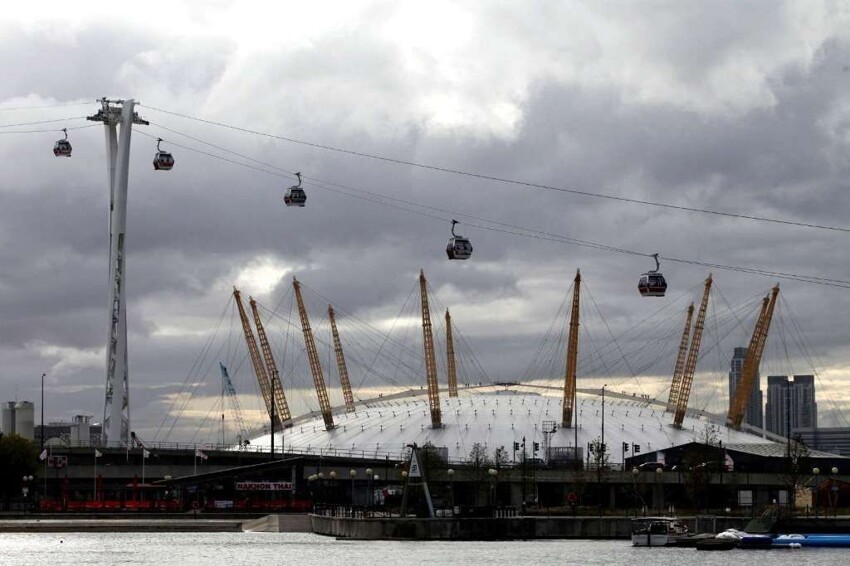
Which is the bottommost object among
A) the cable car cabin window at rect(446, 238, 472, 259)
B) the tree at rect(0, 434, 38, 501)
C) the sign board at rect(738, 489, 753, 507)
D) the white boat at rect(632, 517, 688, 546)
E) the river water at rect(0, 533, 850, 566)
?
the river water at rect(0, 533, 850, 566)

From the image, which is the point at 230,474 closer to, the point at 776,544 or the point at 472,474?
the point at 472,474

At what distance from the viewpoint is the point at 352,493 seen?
591 feet

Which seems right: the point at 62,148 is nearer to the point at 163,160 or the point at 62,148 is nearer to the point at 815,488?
the point at 163,160

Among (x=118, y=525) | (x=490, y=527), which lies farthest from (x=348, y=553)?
(x=118, y=525)

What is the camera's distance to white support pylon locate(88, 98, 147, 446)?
184m

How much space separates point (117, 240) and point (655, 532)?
262ft

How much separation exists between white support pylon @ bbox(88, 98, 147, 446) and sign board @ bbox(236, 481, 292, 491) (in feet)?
66.2

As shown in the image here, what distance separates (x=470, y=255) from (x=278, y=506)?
47.1 m

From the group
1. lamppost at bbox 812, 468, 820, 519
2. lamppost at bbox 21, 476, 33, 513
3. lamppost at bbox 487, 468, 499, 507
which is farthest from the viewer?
lamppost at bbox 812, 468, 820, 519

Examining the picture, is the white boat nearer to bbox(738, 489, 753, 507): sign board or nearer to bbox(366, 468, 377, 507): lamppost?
bbox(366, 468, 377, 507): lamppost

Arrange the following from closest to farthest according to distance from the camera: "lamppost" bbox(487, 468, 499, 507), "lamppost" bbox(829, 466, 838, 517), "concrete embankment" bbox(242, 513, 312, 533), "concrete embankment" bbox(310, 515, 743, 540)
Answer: "concrete embankment" bbox(310, 515, 743, 540) → "concrete embankment" bbox(242, 513, 312, 533) → "lamppost" bbox(487, 468, 499, 507) → "lamppost" bbox(829, 466, 838, 517)

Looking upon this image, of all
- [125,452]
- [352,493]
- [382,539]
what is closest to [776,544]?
[382,539]

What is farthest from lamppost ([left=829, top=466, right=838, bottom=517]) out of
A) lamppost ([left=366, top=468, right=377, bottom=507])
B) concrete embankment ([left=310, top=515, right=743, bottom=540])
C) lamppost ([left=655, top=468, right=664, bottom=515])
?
lamppost ([left=366, top=468, right=377, bottom=507])

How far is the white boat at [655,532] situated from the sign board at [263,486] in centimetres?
5344
